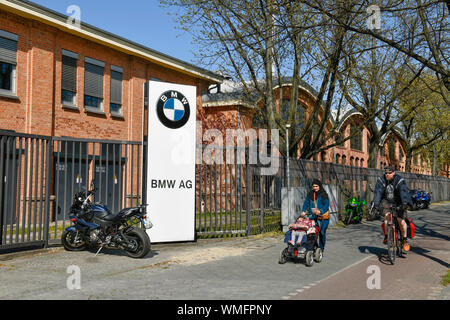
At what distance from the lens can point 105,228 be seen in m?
9.14

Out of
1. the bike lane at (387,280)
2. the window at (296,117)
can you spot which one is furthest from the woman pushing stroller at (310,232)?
the window at (296,117)

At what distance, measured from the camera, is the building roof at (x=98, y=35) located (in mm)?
16047

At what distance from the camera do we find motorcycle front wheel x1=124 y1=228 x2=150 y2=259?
889cm

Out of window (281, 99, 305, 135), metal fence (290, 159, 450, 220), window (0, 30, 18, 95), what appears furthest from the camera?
window (281, 99, 305, 135)

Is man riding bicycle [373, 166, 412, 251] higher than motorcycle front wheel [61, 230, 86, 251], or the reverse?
man riding bicycle [373, 166, 412, 251]

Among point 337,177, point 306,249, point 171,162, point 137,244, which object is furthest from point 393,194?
point 337,177

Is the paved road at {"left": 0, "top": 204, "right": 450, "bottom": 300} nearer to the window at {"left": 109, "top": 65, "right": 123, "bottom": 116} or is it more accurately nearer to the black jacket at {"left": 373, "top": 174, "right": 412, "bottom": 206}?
the black jacket at {"left": 373, "top": 174, "right": 412, "bottom": 206}

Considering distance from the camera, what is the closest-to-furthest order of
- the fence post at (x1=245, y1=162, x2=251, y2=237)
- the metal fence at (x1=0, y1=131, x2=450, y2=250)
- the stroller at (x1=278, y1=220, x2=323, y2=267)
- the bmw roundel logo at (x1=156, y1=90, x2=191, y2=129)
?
the stroller at (x1=278, y1=220, x2=323, y2=267) < the metal fence at (x1=0, y1=131, x2=450, y2=250) < the bmw roundel logo at (x1=156, y1=90, x2=191, y2=129) < the fence post at (x1=245, y1=162, x2=251, y2=237)

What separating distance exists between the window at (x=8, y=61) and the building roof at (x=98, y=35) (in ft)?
3.10

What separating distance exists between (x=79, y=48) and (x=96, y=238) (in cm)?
1194

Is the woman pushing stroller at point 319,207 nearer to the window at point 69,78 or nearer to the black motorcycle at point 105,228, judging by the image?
the black motorcycle at point 105,228

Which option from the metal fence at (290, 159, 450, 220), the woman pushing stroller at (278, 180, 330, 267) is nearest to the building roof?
the metal fence at (290, 159, 450, 220)
